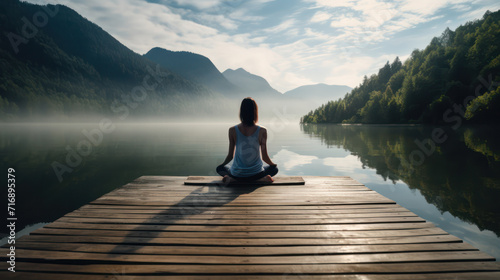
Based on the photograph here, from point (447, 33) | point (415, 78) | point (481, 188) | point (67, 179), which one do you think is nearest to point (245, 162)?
point (481, 188)

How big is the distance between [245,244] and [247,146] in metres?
2.83

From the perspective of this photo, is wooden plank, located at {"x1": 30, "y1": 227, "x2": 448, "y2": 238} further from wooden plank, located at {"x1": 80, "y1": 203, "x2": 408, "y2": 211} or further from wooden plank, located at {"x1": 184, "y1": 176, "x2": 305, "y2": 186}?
wooden plank, located at {"x1": 184, "y1": 176, "x2": 305, "y2": 186}

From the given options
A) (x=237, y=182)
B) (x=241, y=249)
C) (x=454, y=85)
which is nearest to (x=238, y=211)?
(x=241, y=249)

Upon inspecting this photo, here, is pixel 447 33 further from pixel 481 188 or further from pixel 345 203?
pixel 345 203

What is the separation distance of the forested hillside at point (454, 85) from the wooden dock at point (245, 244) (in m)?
65.7

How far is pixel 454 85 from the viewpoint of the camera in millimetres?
65625

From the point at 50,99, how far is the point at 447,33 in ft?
711

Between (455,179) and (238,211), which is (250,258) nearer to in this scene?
(238,211)

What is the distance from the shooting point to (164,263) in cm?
293

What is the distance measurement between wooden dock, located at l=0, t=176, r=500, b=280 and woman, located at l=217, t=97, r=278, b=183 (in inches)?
47.4

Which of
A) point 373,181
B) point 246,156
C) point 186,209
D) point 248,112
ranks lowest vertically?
point 373,181

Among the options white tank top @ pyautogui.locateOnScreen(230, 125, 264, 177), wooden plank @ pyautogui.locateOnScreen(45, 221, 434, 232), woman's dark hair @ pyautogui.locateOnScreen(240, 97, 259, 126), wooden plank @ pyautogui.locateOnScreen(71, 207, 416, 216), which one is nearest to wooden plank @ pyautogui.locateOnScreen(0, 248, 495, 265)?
wooden plank @ pyautogui.locateOnScreen(45, 221, 434, 232)

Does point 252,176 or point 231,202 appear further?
point 252,176

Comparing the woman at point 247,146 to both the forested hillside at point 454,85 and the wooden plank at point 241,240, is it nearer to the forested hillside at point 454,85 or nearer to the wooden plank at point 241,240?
the wooden plank at point 241,240
